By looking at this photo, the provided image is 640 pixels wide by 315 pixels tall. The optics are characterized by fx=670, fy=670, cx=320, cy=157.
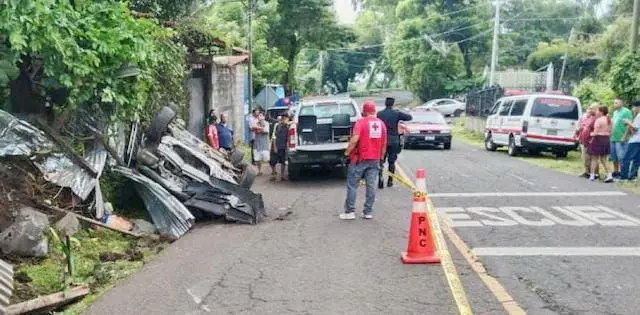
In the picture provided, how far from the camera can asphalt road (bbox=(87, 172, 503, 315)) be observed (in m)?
5.76

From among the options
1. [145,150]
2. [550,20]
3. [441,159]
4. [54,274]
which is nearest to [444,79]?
[550,20]

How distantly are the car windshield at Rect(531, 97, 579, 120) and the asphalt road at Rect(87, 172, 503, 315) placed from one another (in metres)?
11.3

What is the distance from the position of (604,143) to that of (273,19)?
23065mm

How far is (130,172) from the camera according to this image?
971 cm

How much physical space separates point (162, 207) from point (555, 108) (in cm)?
1382

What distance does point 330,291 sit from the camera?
20.2ft

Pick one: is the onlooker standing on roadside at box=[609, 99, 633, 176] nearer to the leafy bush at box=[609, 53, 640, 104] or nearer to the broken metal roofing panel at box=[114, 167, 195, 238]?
the leafy bush at box=[609, 53, 640, 104]

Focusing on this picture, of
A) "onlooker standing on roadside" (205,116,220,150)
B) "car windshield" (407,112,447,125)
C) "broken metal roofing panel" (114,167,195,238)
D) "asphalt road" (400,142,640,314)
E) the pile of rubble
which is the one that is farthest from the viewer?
"car windshield" (407,112,447,125)

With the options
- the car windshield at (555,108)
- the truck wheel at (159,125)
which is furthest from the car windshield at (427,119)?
the truck wheel at (159,125)

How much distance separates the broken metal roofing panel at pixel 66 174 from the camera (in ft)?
27.2

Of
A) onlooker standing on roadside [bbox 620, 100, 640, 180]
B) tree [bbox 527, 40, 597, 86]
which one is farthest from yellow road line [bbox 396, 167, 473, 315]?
tree [bbox 527, 40, 597, 86]

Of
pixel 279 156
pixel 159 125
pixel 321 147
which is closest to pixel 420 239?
pixel 159 125

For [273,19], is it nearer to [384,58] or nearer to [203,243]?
[203,243]

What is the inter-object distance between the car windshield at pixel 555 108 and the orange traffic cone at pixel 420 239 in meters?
13.6
